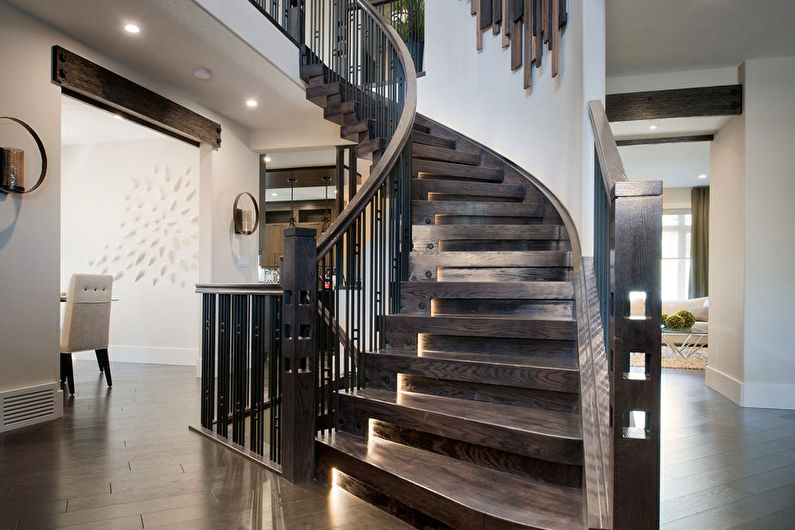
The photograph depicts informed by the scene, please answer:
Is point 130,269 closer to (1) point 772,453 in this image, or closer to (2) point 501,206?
(2) point 501,206

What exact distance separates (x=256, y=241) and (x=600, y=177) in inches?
197

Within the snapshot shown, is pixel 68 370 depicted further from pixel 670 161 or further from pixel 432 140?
pixel 670 161

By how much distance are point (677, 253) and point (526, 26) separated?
26.5 feet

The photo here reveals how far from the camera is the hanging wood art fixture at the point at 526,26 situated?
367cm

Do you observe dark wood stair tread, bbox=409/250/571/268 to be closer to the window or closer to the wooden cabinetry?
the wooden cabinetry

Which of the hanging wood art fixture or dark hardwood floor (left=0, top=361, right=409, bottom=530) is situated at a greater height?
the hanging wood art fixture

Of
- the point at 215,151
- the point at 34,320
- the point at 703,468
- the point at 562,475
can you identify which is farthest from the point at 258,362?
the point at 215,151

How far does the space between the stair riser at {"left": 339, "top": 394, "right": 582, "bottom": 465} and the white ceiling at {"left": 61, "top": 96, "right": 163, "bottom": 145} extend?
4.41 metres

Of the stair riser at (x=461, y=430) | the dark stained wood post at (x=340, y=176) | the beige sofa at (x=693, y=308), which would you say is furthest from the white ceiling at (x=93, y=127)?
the beige sofa at (x=693, y=308)

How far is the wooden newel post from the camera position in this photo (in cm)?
237

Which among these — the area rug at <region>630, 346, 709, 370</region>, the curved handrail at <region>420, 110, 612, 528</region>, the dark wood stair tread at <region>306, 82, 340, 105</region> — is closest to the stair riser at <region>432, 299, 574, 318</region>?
the curved handrail at <region>420, 110, 612, 528</region>

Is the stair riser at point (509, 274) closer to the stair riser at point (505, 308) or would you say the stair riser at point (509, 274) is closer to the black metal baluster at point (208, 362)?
the stair riser at point (505, 308)

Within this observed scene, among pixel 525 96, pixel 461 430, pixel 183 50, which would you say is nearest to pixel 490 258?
pixel 461 430

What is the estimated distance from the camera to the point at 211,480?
238 centimetres
